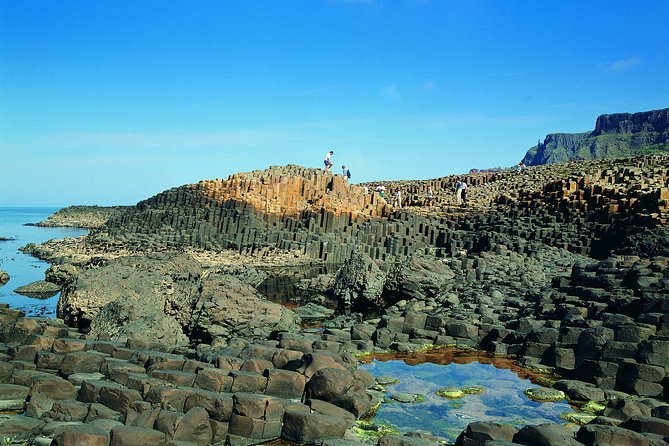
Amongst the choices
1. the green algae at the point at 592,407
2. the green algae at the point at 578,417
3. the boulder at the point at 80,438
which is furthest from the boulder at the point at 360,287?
the boulder at the point at 80,438

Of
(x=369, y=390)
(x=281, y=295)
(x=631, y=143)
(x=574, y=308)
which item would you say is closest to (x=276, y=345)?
(x=369, y=390)

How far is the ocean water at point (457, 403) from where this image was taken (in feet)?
26.5

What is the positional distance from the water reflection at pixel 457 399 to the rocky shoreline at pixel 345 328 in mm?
522

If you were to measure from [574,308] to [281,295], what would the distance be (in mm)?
10513

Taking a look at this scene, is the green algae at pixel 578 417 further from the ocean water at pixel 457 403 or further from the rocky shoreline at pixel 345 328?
the rocky shoreline at pixel 345 328

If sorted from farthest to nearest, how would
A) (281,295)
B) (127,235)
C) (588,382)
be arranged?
(127,235)
(281,295)
(588,382)

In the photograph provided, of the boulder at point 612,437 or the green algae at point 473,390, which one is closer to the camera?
the boulder at point 612,437

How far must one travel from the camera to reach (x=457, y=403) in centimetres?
885

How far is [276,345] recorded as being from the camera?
10.9 m

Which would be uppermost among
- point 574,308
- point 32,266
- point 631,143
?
point 631,143

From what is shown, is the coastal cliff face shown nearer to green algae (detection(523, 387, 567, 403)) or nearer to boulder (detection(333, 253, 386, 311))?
boulder (detection(333, 253, 386, 311))

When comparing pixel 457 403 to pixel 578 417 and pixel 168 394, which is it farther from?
pixel 168 394

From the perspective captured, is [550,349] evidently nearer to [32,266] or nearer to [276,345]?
[276,345]

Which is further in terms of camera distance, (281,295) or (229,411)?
(281,295)
